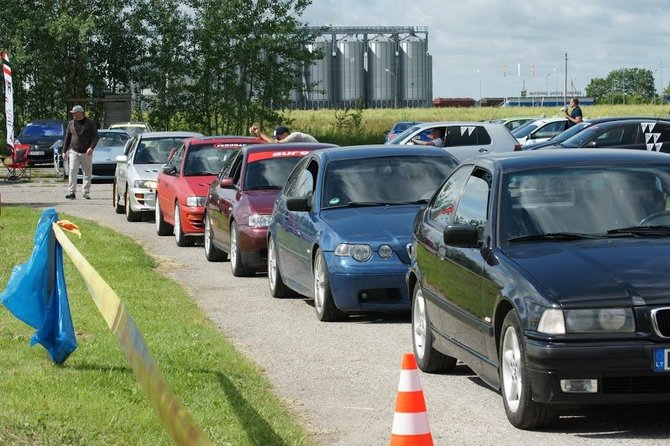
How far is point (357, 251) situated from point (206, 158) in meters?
9.86

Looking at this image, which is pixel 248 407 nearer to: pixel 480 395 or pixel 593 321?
pixel 480 395

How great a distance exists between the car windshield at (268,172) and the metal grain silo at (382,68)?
9299cm

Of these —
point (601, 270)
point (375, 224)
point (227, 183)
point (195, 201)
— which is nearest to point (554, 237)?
point (601, 270)

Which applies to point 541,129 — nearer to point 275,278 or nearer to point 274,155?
point 274,155

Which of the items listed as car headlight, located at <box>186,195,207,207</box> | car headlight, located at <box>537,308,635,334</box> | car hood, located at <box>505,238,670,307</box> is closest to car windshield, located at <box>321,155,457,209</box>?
car hood, located at <box>505,238,670,307</box>

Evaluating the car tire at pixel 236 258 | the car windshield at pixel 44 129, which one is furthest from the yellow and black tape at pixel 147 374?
the car windshield at pixel 44 129

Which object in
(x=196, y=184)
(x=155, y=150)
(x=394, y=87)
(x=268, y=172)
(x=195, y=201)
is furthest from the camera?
(x=394, y=87)

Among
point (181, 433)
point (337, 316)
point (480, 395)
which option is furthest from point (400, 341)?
point (181, 433)

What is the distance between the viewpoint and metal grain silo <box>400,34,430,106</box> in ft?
363

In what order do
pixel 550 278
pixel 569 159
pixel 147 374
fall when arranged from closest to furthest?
pixel 147 374
pixel 550 278
pixel 569 159

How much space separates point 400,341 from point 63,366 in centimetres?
304

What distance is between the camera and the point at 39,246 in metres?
9.19

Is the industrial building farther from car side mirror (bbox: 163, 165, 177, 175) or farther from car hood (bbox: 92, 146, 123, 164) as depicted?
car side mirror (bbox: 163, 165, 177, 175)

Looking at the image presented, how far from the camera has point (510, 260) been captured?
7953 millimetres
